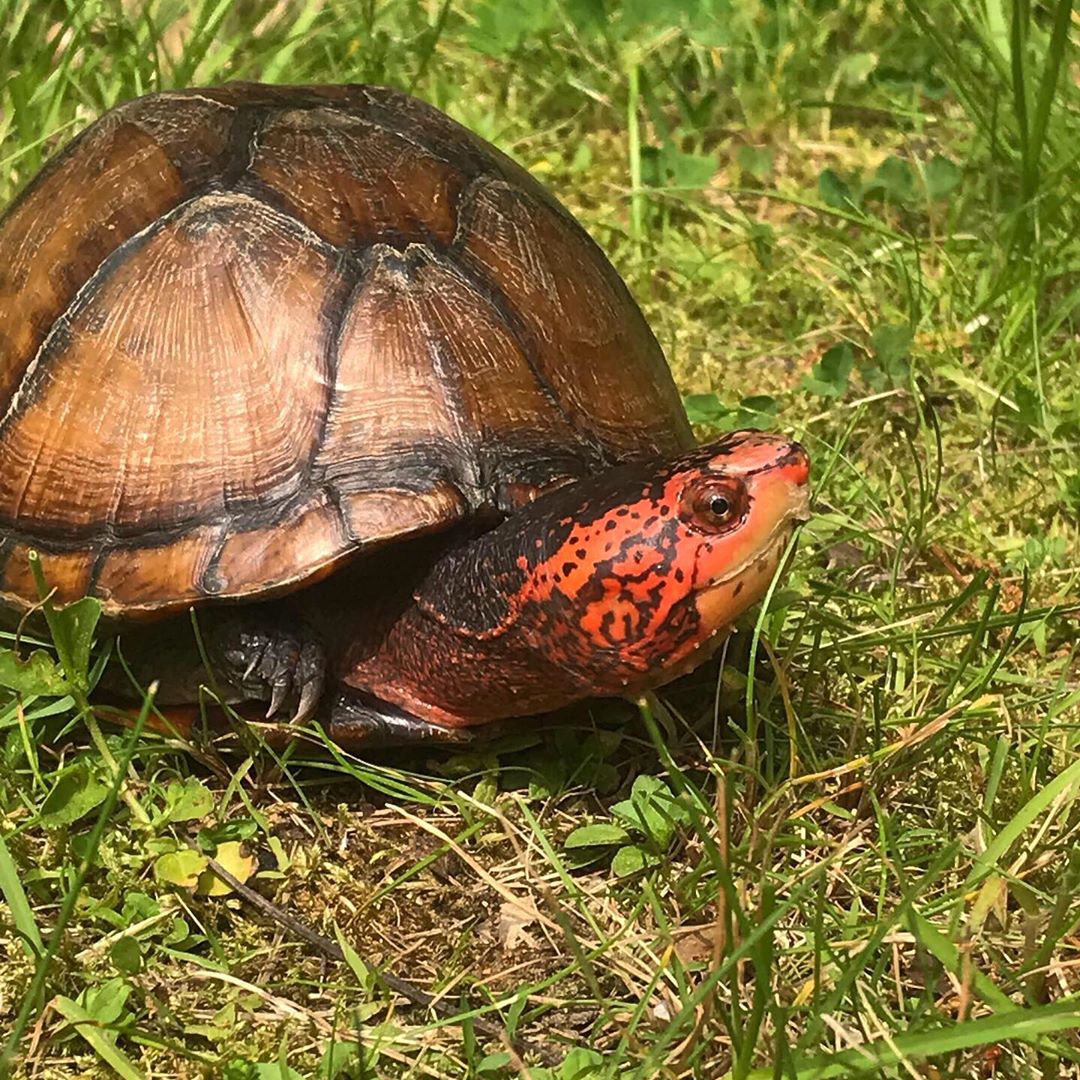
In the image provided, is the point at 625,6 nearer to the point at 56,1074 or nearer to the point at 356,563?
the point at 356,563

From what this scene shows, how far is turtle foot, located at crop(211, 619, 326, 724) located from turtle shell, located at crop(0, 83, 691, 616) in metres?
0.10

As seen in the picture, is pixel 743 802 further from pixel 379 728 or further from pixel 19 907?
pixel 19 907

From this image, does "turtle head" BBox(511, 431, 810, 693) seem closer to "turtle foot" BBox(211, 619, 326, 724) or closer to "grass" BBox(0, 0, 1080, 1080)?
"grass" BBox(0, 0, 1080, 1080)

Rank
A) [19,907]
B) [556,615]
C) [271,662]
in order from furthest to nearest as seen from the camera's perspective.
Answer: [271,662]
[556,615]
[19,907]

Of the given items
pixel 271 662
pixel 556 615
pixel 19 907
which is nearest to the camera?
pixel 19 907

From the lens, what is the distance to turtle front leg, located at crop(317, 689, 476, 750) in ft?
4.79

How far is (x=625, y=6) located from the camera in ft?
9.95

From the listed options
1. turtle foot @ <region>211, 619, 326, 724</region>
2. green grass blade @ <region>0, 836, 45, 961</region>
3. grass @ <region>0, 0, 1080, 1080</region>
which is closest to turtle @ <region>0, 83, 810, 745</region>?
turtle foot @ <region>211, 619, 326, 724</region>

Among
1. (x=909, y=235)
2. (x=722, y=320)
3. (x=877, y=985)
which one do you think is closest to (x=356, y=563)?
(x=877, y=985)

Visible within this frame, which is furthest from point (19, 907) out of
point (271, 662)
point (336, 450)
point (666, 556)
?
point (666, 556)

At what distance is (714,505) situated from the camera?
124 centimetres

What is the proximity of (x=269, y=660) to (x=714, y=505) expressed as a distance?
580 millimetres

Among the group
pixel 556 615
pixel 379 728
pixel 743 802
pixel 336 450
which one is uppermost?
pixel 336 450

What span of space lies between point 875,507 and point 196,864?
1.20m
